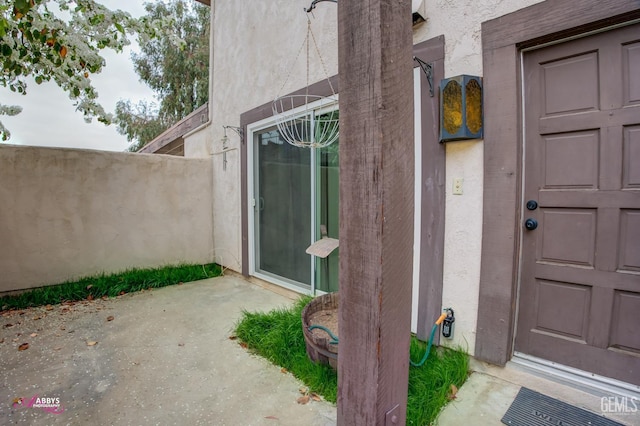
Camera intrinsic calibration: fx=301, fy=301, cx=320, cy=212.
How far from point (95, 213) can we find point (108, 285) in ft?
3.37

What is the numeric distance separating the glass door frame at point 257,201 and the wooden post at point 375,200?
2.28m

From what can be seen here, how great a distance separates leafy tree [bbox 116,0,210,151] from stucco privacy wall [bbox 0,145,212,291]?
28.3 feet

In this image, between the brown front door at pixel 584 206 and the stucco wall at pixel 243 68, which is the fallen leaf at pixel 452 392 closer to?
the brown front door at pixel 584 206

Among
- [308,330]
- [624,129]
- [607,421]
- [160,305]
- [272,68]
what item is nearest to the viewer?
[607,421]

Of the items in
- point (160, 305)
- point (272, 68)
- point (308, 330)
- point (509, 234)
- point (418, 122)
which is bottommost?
point (160, 305)

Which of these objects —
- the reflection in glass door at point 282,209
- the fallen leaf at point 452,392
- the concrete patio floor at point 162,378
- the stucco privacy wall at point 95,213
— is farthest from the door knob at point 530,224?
the stucco privacy wall at point 95,213

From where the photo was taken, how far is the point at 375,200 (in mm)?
826

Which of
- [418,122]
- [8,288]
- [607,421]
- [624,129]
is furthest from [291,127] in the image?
[8,288]

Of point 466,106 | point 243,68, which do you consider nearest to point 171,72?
point 243,68

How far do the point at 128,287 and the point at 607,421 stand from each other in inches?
189

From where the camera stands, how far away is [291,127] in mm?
3674

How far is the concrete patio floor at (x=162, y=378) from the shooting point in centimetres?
173

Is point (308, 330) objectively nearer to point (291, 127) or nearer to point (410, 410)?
point (410, 410)

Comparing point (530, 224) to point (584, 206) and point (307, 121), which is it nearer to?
point (584, 206)
